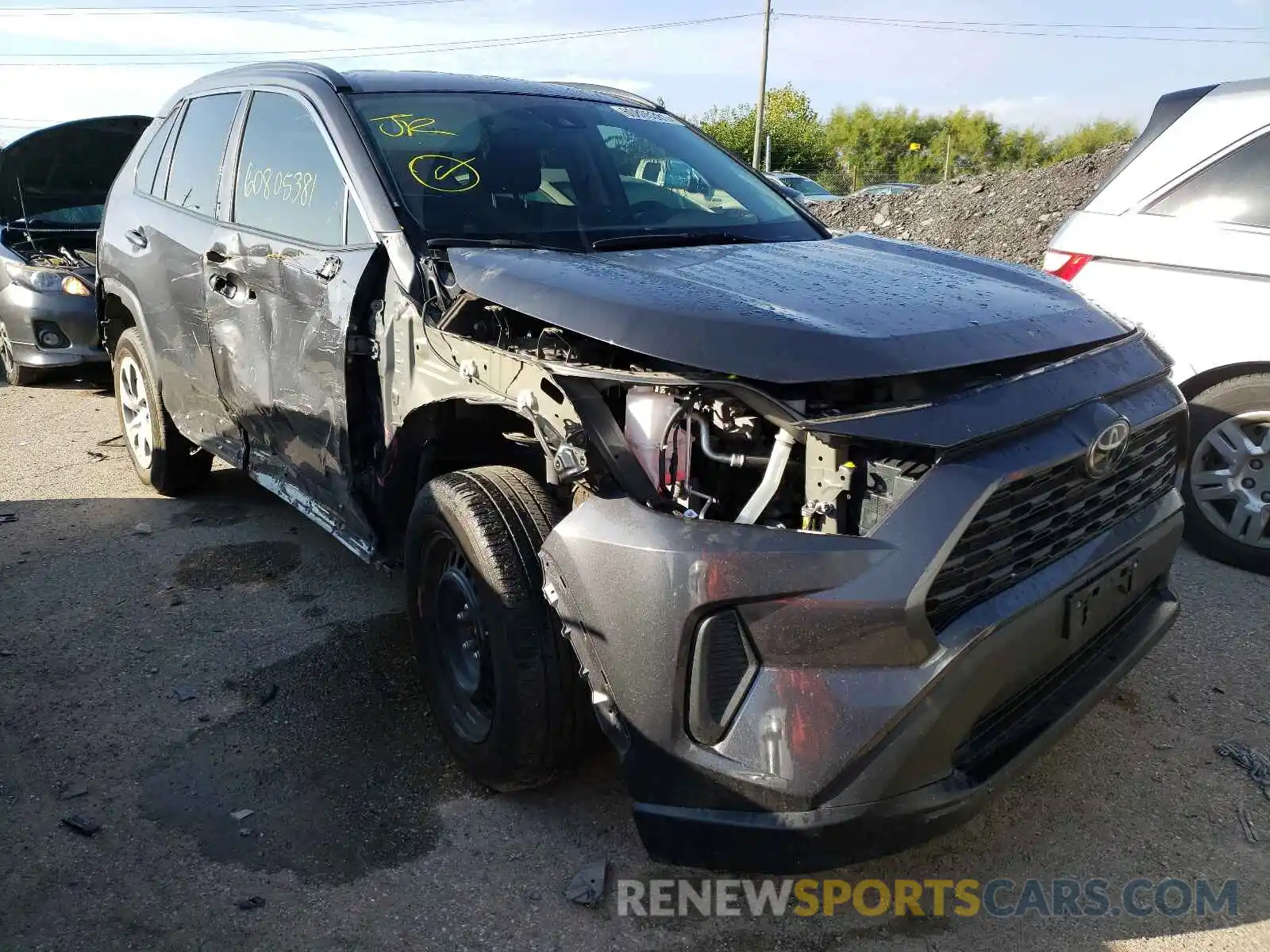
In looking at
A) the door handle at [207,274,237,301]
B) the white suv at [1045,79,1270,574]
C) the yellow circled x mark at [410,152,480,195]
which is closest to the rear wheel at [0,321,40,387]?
the door handle at [207,274,237,301]

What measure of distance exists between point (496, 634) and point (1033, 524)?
50.8 inches

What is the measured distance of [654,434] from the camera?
221cm

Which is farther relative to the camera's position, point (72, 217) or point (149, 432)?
point (72, 217)

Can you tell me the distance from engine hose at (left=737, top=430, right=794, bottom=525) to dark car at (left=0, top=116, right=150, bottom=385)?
21.5 feet

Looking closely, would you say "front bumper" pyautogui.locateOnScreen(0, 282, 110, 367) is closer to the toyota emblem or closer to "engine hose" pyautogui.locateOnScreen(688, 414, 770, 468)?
"engine hose" pyautogui.locateOnScreen(688, 414, 770, 468)

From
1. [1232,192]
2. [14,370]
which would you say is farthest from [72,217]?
[1232,192]

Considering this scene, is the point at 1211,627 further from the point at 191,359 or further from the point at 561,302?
the point at 191,359

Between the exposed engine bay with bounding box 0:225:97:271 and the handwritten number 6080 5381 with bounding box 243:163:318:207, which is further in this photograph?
the exposed engine bay with bounding box 0:225:97:271

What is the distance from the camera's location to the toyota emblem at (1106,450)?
7.35ft

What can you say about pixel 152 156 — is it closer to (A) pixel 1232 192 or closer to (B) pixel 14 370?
(B) pixel 14 370

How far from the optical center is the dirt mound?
10.5 m

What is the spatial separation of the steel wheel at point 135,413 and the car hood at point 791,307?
323 cm

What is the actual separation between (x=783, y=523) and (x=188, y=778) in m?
1.98

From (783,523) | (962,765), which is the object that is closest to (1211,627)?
(962,765)
